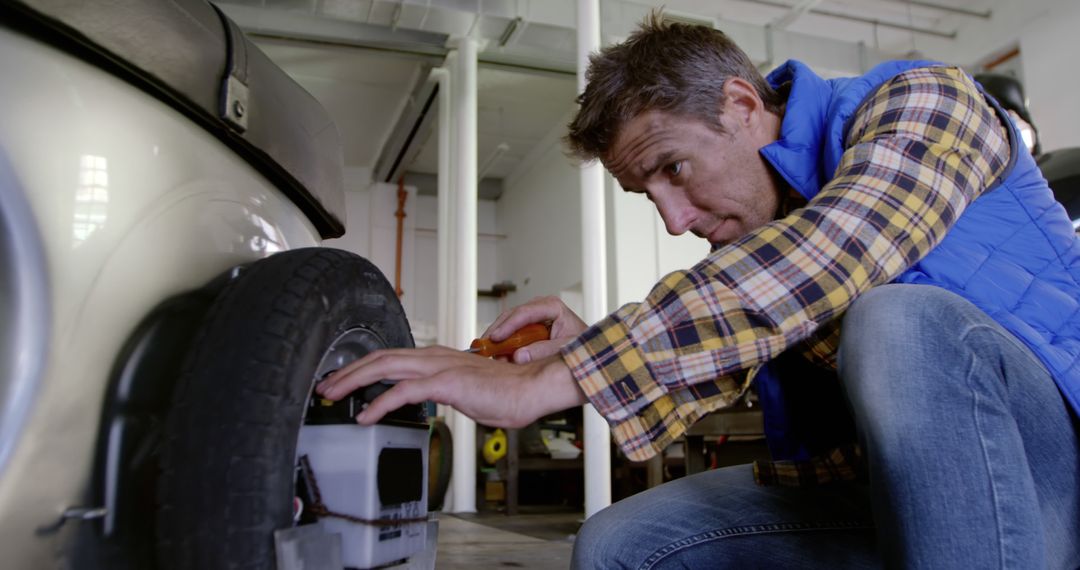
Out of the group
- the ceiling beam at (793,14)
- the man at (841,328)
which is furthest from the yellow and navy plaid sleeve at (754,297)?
the ceiling beam at (793,14)

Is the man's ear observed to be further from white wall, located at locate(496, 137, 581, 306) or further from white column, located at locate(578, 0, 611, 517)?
white wall, located at locate(496, 137, 581, 306)

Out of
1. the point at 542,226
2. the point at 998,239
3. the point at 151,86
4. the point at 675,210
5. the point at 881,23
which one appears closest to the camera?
the point at 151,86

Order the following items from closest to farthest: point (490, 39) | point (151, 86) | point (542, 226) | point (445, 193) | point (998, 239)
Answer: point (151, 86) < point (998, 239) < point (490, 39) < point (445, 193) < point (542, 226)

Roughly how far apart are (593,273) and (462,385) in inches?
139

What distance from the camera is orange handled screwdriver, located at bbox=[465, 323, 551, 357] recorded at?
3.59 ft

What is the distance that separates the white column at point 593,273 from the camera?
4.13 meters

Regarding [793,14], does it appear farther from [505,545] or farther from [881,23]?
[505,545]

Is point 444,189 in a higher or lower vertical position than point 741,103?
higher

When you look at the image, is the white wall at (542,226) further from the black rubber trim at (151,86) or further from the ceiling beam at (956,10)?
the black rubber trim at (151,86)

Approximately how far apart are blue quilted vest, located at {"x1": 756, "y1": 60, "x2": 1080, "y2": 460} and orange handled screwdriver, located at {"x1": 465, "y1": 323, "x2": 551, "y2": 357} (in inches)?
16.5

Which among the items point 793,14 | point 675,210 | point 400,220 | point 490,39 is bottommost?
point 675,210

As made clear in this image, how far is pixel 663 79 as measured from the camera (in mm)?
1104

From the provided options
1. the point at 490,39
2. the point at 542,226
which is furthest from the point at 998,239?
the point at 542,226

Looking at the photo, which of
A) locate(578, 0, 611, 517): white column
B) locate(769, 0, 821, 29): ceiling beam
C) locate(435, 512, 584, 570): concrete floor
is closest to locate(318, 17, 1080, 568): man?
locate(435, 512, 584, 570): concrete floor
